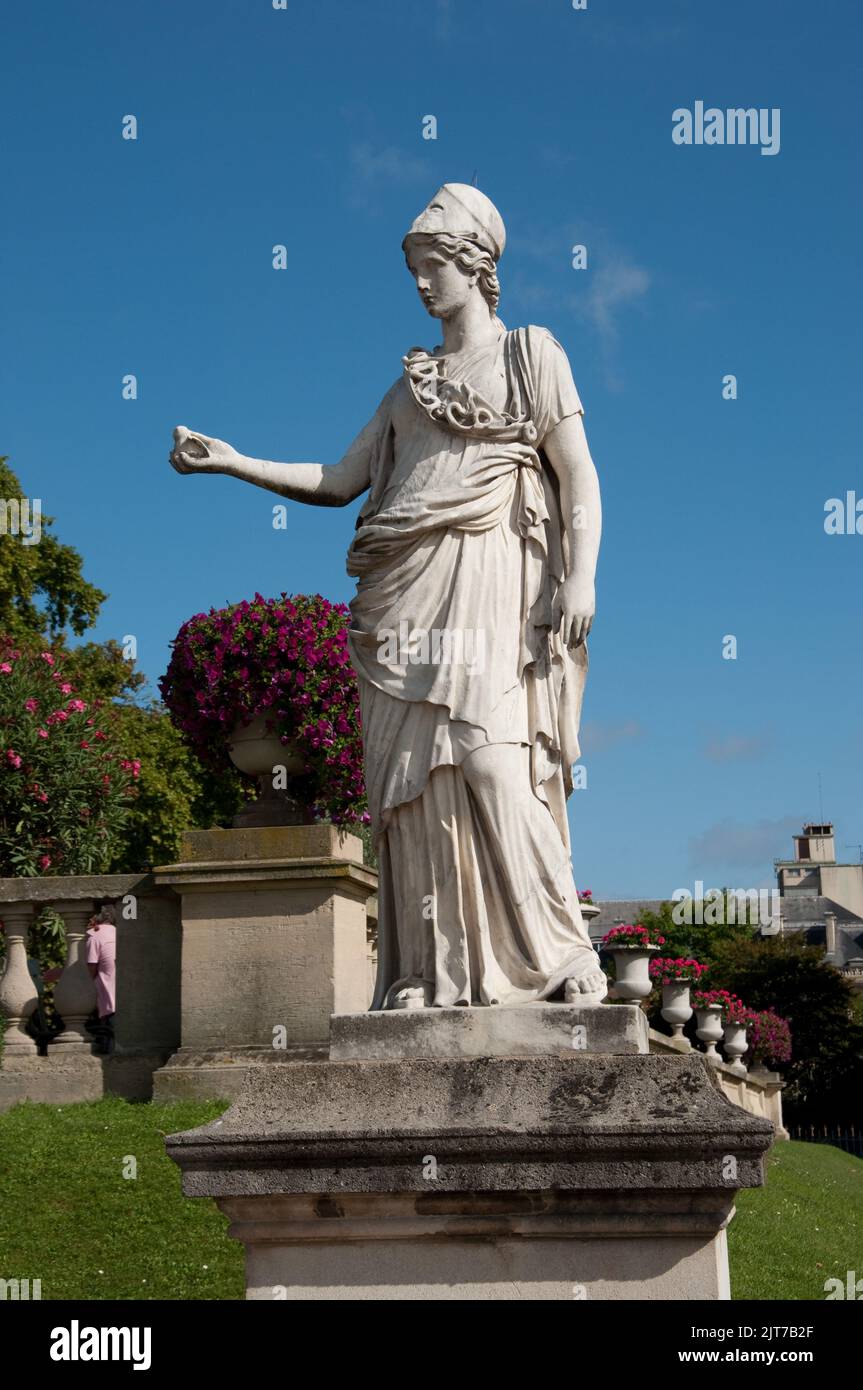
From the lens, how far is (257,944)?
375 inches

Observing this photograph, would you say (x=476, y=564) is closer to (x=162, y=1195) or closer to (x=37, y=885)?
(x=162, y=1195)

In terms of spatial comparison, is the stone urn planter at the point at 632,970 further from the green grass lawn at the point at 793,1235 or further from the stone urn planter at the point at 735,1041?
the stone urn planter at the point at 735,1041

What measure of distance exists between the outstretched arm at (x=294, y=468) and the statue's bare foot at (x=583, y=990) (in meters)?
1.94

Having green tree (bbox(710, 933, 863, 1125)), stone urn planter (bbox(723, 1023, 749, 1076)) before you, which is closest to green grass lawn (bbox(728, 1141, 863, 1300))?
stone urn planter (bbox(723, 1023, 749, 1076))

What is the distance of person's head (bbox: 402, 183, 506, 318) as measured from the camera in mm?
5594

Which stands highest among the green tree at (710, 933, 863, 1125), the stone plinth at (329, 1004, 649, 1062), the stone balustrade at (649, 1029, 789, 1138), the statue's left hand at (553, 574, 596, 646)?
the statue's left hand at (553, 574, 596, 646)

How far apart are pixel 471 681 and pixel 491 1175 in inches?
59.3

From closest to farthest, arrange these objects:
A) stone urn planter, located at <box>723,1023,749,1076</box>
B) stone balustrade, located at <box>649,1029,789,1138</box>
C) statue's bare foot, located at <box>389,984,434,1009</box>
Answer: statue's bare foot, located at <box>389,984,434,1009</box> → stone balustrade, located at <box>649,1029,789,1138</box> → stone urn planter, located at <box>723,1023,749,1076</box>

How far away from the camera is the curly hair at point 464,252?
5582mm

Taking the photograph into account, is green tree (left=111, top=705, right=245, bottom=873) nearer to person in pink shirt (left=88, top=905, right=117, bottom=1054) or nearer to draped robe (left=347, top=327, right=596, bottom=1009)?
person in pink shirt (left=88, top=905, right=117, bottom=1054)

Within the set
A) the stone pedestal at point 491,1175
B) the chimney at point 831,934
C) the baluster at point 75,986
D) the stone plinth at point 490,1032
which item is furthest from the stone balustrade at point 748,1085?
the chimney at point 831,934

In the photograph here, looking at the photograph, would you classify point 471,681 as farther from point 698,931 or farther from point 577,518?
point 698,931

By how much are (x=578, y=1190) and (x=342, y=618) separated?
603cm
